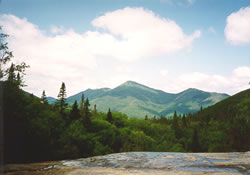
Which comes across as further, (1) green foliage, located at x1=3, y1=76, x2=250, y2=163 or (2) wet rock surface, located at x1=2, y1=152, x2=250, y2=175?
(1) green foliage, located at x1=3, y1=76, x2=250, y2=163

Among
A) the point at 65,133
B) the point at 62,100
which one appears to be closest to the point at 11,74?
the point at 65,133

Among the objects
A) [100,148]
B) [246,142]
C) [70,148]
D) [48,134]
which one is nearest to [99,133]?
[100,148]

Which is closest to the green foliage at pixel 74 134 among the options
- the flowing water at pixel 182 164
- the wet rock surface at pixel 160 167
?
the flowing water at pixel 182 164

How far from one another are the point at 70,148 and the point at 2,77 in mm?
23876

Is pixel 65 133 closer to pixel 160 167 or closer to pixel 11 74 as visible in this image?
pixel 11 74

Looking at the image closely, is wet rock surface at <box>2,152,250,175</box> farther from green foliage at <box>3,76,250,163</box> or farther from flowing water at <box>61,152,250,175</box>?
green foliage at <box>3,76,250,163</box>

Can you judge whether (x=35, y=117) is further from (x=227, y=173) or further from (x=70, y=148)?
(x=227, y=173)

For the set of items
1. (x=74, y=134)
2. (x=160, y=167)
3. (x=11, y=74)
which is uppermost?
(x=11, y=74)

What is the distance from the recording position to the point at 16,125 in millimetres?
24750

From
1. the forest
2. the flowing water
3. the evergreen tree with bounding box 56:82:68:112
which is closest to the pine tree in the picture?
the forest

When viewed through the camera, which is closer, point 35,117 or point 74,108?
point 35,117

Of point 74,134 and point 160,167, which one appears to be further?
point 74,134

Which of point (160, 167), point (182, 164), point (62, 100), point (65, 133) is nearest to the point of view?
point (160, 167)

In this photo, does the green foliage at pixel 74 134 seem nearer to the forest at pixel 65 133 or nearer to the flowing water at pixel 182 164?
the forest at pixel 65 133
